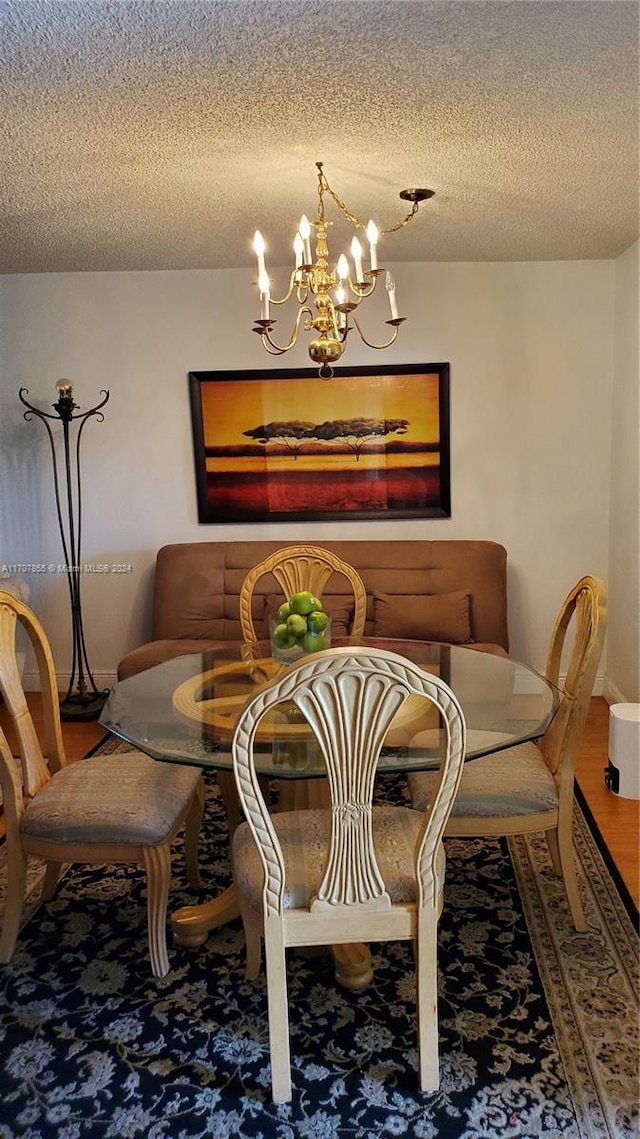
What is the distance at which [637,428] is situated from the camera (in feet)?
12.3

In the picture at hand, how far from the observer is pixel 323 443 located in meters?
4.33

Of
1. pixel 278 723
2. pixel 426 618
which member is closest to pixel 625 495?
pixel 426 618

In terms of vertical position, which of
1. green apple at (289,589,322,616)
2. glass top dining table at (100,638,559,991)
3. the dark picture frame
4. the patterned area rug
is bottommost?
the patterned area rug

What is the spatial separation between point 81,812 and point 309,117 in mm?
2050

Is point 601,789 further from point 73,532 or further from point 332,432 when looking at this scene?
point 73,532

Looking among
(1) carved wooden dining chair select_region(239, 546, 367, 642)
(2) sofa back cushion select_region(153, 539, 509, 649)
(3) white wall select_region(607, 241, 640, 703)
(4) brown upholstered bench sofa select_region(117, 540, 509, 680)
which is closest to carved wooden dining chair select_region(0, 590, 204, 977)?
(1) carved wooden dining chair select_region(239, 546, 367, 642)

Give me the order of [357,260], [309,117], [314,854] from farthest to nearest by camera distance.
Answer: [357,260]
[309,117]
[314,854]

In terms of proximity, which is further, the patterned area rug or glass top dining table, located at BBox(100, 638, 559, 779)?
glass top dining table, located at BBox(100, 638, 559, 779)

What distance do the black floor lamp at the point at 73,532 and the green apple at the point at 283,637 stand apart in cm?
205

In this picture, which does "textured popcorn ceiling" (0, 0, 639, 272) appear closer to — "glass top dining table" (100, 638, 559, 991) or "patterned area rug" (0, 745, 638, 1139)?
"glass top dining table" (100, 638, 559, 991)

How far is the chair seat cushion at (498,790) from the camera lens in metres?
2.15

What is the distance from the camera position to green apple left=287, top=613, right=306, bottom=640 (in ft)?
7.96

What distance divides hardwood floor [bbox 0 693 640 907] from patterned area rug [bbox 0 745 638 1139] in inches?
6.8

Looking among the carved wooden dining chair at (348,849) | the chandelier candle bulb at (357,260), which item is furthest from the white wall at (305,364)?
the carved wooden dining chair at (348,849)
